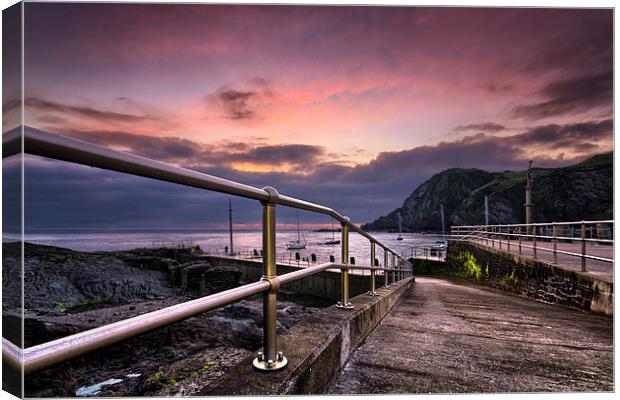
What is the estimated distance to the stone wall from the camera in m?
4.80

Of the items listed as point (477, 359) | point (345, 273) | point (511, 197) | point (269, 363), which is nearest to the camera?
point (269, 363)

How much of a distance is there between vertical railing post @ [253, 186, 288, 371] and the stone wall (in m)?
4.93

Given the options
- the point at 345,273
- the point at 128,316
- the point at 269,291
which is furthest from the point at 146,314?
the point at 128,316

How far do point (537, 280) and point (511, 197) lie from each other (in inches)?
3604

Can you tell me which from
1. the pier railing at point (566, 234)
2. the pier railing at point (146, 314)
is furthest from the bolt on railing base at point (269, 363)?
the pier railing at point (566, 234)

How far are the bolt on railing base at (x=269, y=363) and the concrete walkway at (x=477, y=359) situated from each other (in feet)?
1.59

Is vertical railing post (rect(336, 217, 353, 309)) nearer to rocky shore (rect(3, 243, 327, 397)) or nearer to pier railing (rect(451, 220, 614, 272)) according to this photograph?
rocky shore (rect(3, 243, 327, 397))

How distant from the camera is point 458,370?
1998 millimetres

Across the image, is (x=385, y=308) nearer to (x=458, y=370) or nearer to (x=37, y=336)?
(x=458, y=370)

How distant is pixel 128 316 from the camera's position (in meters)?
15.5

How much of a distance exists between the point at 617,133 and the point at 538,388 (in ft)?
12.2


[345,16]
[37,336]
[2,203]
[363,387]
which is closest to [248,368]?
[363,387]

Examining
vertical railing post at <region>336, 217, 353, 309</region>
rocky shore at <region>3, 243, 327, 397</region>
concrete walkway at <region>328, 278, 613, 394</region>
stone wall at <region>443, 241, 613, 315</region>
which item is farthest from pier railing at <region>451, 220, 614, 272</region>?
rocky shore at <region>3, 243, 327, 397</region>

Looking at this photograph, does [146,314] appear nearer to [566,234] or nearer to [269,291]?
[269,291]
